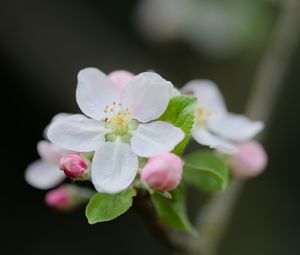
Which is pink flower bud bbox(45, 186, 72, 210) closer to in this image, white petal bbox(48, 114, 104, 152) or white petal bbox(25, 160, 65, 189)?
white petal bbox(25, 160, 65, 189)

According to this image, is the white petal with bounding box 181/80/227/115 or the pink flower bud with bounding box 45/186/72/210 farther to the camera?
the white petal with bounding box 181/80/227/115

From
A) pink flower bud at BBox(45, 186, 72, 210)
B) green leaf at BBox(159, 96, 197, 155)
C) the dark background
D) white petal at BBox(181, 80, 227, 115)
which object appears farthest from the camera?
the dark background

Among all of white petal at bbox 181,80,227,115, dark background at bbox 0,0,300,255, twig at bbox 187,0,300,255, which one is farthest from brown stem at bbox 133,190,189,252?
dark background at bbox 0,0,300,255

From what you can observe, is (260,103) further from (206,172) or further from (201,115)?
(206,172)

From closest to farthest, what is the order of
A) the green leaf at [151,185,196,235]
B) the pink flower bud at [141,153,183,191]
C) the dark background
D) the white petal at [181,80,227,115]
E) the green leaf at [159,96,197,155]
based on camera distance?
the pink flower bud at [141,153,183,191] → the green leaf at [159,96,197,155] → the green leaf at [151,185,196,235] → the white petal at [181,80,227,115] → the dark background

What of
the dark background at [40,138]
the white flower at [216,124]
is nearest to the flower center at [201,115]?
the white flower at [216,124]

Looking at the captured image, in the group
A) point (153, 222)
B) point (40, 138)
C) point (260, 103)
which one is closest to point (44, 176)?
point (153, 222)

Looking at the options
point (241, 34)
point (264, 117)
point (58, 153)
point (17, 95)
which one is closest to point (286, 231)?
point (241, 34)

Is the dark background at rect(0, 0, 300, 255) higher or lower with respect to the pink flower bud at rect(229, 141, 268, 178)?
lower
